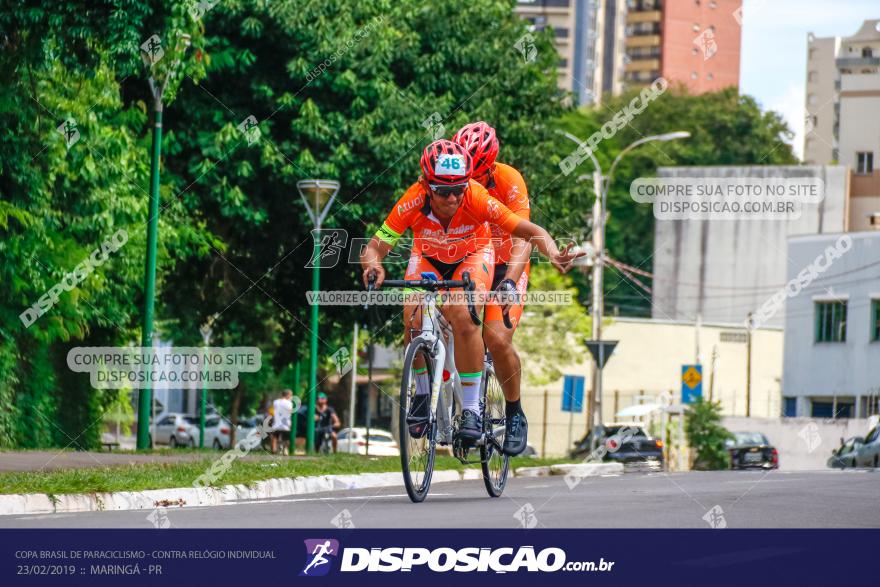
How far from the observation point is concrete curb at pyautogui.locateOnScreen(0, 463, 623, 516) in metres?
12.2

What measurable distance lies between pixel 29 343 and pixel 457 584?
20447mm

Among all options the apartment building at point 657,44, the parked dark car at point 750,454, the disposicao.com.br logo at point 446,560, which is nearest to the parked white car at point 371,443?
the parked dark car at point 750,454

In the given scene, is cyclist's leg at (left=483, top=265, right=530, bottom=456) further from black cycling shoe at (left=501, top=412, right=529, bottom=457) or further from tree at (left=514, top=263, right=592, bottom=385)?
tree at (left=514, top=263, right=592, bottom=385)

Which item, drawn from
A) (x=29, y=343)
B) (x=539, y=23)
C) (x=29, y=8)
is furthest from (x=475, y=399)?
(x=539, y=23)

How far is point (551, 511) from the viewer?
10.9 metres

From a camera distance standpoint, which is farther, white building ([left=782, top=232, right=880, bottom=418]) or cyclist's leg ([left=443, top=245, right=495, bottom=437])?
white building ([left=782, top=232, right=880, bottom=418])

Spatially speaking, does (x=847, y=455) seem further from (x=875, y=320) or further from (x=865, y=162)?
(x=865, y=162)

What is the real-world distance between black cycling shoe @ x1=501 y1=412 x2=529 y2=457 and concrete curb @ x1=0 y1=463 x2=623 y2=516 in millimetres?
2874

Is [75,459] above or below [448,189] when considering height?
below

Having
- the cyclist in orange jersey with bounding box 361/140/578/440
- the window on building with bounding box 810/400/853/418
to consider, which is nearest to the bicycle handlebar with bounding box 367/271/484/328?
the cyclist in orange jersey with bounding box 361/140/578/440

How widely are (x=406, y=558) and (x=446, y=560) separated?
175 mm

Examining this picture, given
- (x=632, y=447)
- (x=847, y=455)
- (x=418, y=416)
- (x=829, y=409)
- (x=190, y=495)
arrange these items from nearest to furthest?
(x=418, y=416)
(x=190, y=495)
(x=847, y=455)
(x=632, y=447)
(x=829, y=409)

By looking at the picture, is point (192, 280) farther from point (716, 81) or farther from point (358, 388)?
point (716, 81)

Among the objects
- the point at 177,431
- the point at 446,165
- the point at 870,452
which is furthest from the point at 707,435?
the point at 446,165
